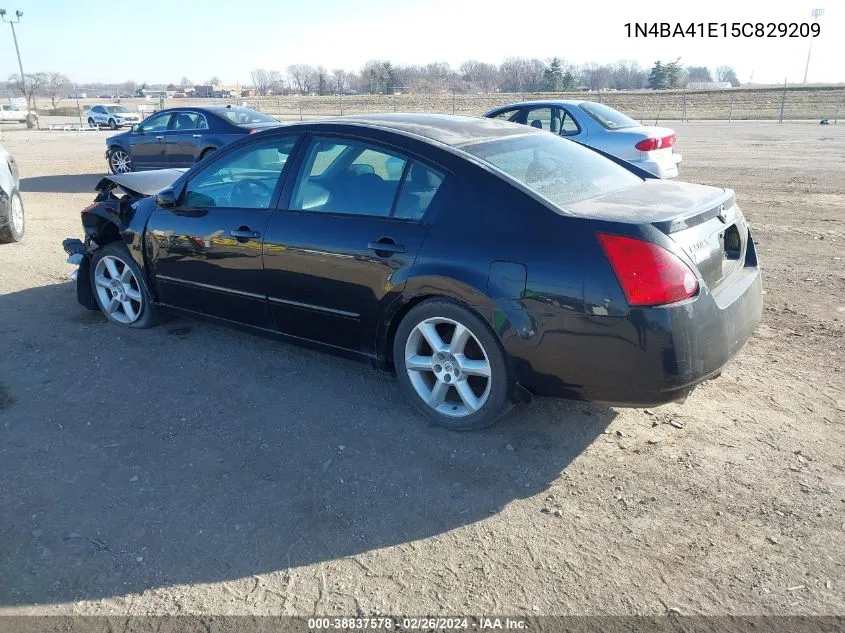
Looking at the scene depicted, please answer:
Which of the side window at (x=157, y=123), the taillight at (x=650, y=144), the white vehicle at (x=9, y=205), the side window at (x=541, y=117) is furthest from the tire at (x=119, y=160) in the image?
the taillight at (x=650, y=144)

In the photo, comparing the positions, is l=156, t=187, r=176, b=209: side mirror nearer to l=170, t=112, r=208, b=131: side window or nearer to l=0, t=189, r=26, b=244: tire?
l=0, t=189, r=26, b=244: tire

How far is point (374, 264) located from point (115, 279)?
2744 mm

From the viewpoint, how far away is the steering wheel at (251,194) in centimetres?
443

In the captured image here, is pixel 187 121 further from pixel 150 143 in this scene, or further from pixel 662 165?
pixel 662 165

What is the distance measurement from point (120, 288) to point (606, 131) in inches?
299

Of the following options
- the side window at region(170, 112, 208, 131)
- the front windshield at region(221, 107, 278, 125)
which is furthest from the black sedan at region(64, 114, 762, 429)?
the side window at region(170, 112, 208, 131)

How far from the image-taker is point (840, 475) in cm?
326

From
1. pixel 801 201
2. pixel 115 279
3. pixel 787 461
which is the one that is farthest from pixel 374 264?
pixel 801 201

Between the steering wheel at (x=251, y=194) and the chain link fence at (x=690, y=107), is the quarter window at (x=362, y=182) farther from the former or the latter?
the chain link fence at (x=690, y=107)

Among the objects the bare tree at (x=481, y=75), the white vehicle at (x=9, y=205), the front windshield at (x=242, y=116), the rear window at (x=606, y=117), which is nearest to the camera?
the white vehicle at (x=9, y=205)

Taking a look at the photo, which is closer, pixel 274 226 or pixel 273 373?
pixel 274 226

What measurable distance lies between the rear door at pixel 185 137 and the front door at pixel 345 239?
10.1 meters

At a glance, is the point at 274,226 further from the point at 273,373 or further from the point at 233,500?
the point at 233,500

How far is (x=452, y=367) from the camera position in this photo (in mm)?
3703
